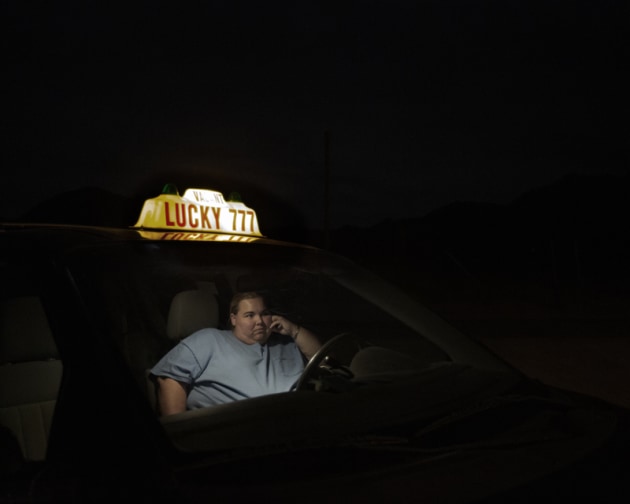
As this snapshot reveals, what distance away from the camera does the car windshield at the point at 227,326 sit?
1839 millimetres

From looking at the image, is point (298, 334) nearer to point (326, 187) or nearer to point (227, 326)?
point (227, 326)

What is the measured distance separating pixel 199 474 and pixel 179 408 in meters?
1.11

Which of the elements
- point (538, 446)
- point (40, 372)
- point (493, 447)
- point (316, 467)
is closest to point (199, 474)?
point (316, 467)

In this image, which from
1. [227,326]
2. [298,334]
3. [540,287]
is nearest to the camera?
[298,334]

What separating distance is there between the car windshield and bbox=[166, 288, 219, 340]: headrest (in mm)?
19

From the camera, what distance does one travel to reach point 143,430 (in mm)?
1474

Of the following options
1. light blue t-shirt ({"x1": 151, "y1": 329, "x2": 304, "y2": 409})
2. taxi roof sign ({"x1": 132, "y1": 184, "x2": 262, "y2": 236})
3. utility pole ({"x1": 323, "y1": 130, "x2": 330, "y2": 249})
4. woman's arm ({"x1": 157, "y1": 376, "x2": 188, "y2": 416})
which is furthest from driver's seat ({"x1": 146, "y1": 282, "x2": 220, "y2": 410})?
utility pole ({"x1": 323, "y1": 130, "x2": 330, "y2": 249})

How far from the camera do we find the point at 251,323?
10.6 ft

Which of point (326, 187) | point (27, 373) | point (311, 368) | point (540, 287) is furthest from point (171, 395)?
point (540, 287)

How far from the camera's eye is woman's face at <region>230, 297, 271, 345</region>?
323 centimetres

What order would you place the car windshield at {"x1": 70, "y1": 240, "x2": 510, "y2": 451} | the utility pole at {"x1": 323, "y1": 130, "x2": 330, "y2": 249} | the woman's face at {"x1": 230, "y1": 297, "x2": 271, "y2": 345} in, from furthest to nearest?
the utility pole at {"x1": 323, "y1": 130, "x2": 330, "y2": 249} < the woman's face at {"x1": 230, "y1": 297, "x2": 271, "y2": 345} < the car windshield at {"x1": 70, "y1": 240, "x2": 510, "y2": 451}

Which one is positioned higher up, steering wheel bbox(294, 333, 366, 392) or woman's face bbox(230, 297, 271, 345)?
woman's face bbox(230, 297, 271, 345)

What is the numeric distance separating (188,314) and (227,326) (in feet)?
1.73

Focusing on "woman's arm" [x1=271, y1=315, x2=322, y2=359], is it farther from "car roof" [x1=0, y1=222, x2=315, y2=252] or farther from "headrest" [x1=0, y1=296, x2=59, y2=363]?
"headrest" [x1=0, y1=296, x2=59, y2=363]
